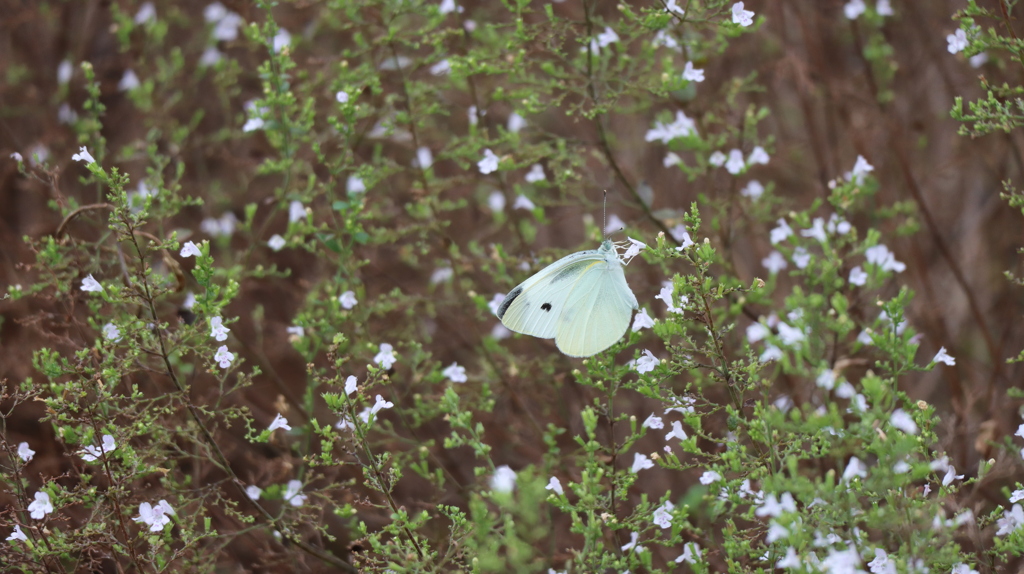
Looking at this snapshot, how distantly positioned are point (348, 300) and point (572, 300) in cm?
88

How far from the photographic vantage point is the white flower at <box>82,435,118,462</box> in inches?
83.7

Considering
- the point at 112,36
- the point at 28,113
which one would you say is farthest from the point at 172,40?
the point at 28,113

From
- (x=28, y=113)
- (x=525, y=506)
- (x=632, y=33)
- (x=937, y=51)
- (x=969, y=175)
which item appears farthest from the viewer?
(x=969, y=175)

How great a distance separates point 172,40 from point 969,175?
18.8 feet

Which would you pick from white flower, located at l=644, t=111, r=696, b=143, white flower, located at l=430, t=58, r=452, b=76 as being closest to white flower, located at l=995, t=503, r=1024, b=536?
white flower, located at l=644, t=111, r=696, b=143

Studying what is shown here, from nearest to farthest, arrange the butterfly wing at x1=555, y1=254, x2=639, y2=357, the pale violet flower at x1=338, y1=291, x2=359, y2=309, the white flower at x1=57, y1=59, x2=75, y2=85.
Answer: the butterfly wing at x1=555, y1=254, x2=639, y2=357, the pale violet flower at x1=338, y1=291, x2=359, y2=309, the white flower at x1=57, y1=59, x2=75, y2=85

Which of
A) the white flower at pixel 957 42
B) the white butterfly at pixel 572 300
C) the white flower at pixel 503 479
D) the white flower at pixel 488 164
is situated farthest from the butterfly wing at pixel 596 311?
the white flower at pixel 957 42

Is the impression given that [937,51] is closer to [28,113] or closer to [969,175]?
[969,175]

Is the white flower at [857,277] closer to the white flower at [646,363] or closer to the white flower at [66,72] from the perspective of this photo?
the white flower at [646,363]

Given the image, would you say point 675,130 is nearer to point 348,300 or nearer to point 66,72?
point 348,300

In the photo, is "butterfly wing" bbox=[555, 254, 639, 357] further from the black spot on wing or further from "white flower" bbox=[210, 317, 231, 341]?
"white flower" bbox=[210, 317, 231, 341]

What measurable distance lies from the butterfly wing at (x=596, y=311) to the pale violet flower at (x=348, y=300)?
2.76 feet

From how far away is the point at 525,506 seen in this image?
1674 millimetres

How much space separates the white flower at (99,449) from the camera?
212cm
